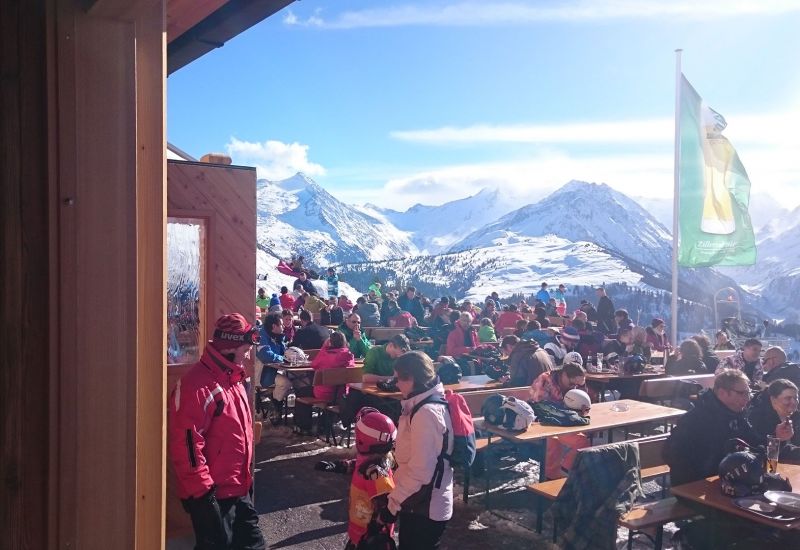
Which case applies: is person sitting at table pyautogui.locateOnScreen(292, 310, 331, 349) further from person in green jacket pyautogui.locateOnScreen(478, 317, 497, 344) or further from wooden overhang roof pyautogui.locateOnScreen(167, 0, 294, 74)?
wooden overhang roof pyautogui.locateOnScreen(167, 0, 294, 74)

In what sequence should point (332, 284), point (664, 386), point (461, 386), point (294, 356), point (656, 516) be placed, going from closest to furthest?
point (656, 516) < point (461, 386) < point (664, 386) < point (294, 356) < point (332, 284)

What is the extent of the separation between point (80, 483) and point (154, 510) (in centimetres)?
20

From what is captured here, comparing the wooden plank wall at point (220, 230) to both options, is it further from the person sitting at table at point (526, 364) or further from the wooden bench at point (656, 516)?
the person sitting at table at point (526, 364)

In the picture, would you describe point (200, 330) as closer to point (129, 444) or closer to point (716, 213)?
point (129, 444)

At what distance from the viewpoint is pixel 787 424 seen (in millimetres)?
5793

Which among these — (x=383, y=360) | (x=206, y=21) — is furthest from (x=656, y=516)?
(x=206, y=21)

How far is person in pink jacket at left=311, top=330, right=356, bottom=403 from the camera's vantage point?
8320 millimetres

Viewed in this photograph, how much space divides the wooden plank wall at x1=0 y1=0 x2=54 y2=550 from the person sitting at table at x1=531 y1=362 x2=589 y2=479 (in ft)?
16.7

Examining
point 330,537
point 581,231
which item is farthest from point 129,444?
point 581,231

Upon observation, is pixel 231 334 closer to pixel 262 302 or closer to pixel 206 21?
pixel 206 21

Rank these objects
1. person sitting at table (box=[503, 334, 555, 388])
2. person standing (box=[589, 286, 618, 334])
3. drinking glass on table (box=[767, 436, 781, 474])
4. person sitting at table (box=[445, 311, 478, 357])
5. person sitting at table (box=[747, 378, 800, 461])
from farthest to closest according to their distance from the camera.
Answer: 1. person standing (box=[589, 286, 618, 334])
2. person sitting at table (box=[445, 311, 478, 357])
3. person sitting at table (box=[503, 334, 555, 388])
4. person sitting at table (box=[747, 378, 800, 461])
5. drinking glass on table (box=[767, 436, 781, 474])

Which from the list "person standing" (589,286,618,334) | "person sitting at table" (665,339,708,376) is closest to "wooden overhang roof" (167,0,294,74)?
"person sitting at table" (665,339,708,376)

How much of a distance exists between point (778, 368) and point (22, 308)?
751 cm

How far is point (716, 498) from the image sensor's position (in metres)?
4.23
